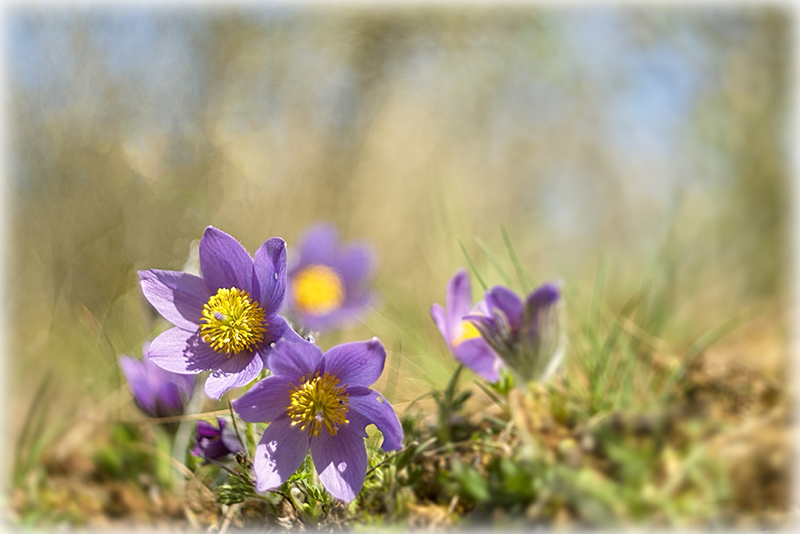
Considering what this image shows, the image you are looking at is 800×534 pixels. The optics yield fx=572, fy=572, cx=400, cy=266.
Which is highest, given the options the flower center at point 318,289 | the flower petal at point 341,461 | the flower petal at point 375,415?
the flower center at point 318,289

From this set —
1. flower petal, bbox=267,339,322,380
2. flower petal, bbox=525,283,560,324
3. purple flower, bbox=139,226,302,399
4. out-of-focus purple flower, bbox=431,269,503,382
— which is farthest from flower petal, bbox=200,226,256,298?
flower petal, bbox=525,283,560,324

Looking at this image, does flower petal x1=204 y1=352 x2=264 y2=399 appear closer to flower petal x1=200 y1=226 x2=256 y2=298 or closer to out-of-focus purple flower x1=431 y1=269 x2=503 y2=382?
flower petal x1=200 y1=226 x2=256 y2=298

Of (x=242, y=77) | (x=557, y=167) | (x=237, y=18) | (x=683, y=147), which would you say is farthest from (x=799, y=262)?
(x=237, y=18)

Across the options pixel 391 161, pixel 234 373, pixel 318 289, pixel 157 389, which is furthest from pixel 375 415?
pixel 391 161

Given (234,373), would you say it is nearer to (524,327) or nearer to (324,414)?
(324,414)

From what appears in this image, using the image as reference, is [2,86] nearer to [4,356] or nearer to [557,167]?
[4,356]

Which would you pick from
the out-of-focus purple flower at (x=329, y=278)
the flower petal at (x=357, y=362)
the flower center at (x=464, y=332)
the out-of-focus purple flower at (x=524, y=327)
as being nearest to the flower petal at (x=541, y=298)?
the out-of-focus purple flower at (x=524, y=327)

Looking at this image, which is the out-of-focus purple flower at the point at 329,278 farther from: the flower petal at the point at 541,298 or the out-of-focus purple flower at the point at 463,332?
the flower petal at the point at 541,298
